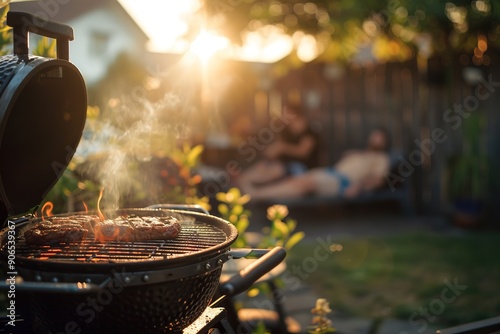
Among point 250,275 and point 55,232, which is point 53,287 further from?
point 250,275

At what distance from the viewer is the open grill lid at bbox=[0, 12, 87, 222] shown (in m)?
2.39

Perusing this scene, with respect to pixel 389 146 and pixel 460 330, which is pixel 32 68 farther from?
pixel 389 146

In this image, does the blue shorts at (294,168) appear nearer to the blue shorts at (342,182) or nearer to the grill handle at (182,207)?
the blue shorts at (342,182)

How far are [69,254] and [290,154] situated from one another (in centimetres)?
Answer: 879

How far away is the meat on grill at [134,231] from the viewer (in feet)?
8.17

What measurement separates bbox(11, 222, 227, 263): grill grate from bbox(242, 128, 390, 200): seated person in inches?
275

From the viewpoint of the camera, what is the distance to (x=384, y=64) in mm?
11109

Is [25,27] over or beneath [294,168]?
over

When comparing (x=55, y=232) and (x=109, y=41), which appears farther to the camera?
(x=109, y=41)

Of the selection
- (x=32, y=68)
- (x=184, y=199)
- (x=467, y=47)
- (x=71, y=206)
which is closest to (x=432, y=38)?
(x=467, y=47)

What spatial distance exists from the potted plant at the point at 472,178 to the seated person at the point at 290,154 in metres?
2.66

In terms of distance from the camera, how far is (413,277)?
21.1 ft

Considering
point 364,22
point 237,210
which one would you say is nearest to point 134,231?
point 237,210

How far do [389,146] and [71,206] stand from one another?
8073 millimetres
